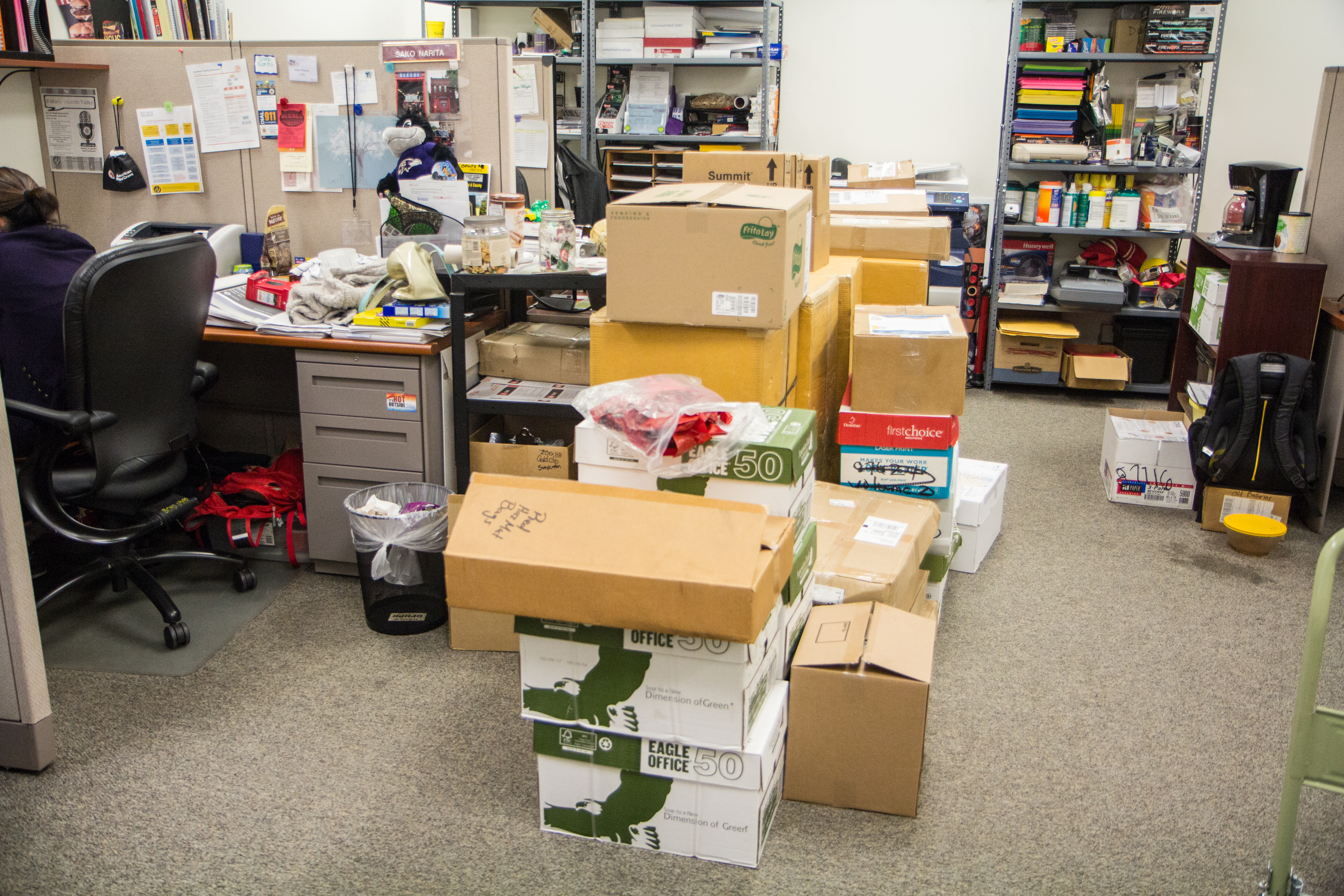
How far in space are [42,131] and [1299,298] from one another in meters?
4.10

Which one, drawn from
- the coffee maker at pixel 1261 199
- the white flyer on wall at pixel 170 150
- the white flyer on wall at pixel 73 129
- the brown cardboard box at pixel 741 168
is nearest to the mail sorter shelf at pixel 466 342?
the brown cardboard box at pixel 741 168

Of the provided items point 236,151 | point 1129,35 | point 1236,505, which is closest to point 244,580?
point 236,151

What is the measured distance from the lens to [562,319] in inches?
121

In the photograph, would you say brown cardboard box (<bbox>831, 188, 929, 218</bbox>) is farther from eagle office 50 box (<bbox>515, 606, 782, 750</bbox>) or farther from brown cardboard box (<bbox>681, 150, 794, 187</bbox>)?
eagle office 50 box (<bbox>515, 606, 782, 750</bbox>)

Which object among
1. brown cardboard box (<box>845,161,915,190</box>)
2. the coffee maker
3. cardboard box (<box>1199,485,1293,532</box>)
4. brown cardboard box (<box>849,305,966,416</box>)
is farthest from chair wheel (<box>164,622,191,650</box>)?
the coffee maker

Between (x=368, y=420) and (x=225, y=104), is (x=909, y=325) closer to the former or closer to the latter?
(x=368, y=420)

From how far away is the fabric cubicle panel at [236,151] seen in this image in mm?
3051

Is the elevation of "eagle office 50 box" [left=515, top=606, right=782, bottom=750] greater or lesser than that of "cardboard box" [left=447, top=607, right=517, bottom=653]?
greater

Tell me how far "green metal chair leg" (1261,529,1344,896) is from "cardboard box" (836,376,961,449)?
1.16m

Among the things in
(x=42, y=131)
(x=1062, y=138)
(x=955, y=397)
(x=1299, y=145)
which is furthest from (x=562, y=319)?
Result: (x=1299, y=145)

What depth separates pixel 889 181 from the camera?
427cm

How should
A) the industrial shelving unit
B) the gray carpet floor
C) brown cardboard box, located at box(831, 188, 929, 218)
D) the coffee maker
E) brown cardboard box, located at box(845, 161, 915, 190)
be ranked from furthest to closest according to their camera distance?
the industrial shelving unit → brown cardboard box, located at box(845, 161, 915, 190) → the coffee maker → brown cardboard box, located at box(831, 188, 929, 218) → the gray carpet floor

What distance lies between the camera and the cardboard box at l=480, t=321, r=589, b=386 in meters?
2.80

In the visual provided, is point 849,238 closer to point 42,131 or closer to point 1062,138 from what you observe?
point 1062,138
